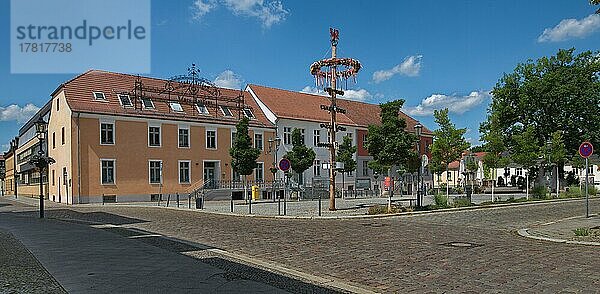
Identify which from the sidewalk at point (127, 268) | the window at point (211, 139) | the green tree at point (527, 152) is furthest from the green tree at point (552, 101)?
the sidewalk at point (127, 268)

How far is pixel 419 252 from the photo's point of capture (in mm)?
11594

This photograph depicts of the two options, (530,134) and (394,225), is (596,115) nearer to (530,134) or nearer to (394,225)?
(530,134)

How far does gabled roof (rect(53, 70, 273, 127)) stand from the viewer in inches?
1622

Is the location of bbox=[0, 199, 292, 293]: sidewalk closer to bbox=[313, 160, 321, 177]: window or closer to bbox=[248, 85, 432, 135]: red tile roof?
bbox=[248, 85, 432, 135]: red tile roof

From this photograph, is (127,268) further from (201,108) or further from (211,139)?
(201,108)

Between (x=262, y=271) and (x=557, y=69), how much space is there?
4845 centimetres

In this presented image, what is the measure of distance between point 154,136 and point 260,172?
11.1m

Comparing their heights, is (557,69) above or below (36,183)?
above

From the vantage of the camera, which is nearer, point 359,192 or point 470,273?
point 470,273

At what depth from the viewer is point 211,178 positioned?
47469 mm

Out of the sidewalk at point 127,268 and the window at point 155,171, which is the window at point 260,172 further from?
→ the sidewalk at point 127,268

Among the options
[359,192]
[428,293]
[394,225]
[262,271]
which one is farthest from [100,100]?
[428,293]

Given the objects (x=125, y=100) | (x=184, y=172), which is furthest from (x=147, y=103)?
(x=184, y=172)

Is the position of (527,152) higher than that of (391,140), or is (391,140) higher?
(391,140)
